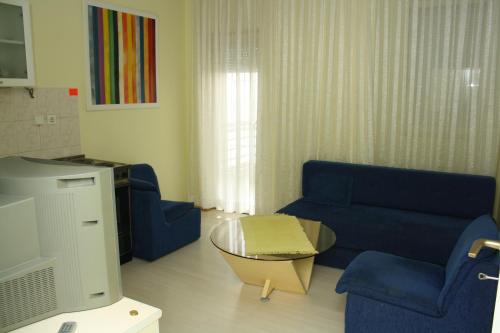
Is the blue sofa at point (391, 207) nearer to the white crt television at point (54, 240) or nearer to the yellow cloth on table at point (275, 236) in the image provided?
the yellow cloth on table at point (275, 236)

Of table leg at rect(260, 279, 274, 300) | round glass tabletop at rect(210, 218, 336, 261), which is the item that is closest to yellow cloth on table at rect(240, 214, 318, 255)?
round glass tabletop at rect(210, 218, 336, 261)

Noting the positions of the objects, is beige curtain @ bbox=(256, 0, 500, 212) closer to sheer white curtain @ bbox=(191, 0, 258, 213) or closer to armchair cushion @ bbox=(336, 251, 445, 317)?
sheer white curtain @ bbox=(191, 0, 258, 213)

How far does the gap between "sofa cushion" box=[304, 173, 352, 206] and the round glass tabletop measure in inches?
23.1

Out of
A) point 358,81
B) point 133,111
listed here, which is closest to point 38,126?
point 133,111

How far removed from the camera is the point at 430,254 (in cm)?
326

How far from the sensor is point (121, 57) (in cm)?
434

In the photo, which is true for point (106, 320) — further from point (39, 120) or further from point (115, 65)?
point (115, 65)

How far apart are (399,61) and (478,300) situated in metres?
2.55

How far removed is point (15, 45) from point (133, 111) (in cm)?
161

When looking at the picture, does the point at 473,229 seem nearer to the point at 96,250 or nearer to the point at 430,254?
the point at 430,254

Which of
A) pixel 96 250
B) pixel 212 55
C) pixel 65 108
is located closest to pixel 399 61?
pixel 212 55

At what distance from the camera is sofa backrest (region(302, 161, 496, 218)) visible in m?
3.59

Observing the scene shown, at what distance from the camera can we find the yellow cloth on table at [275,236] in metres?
2.96

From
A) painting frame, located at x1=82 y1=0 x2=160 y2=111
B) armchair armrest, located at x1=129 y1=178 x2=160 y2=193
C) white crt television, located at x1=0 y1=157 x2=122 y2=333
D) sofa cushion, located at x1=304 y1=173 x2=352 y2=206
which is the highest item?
painting frame, located at x1=82 y1=0 x2=160 y2=111
